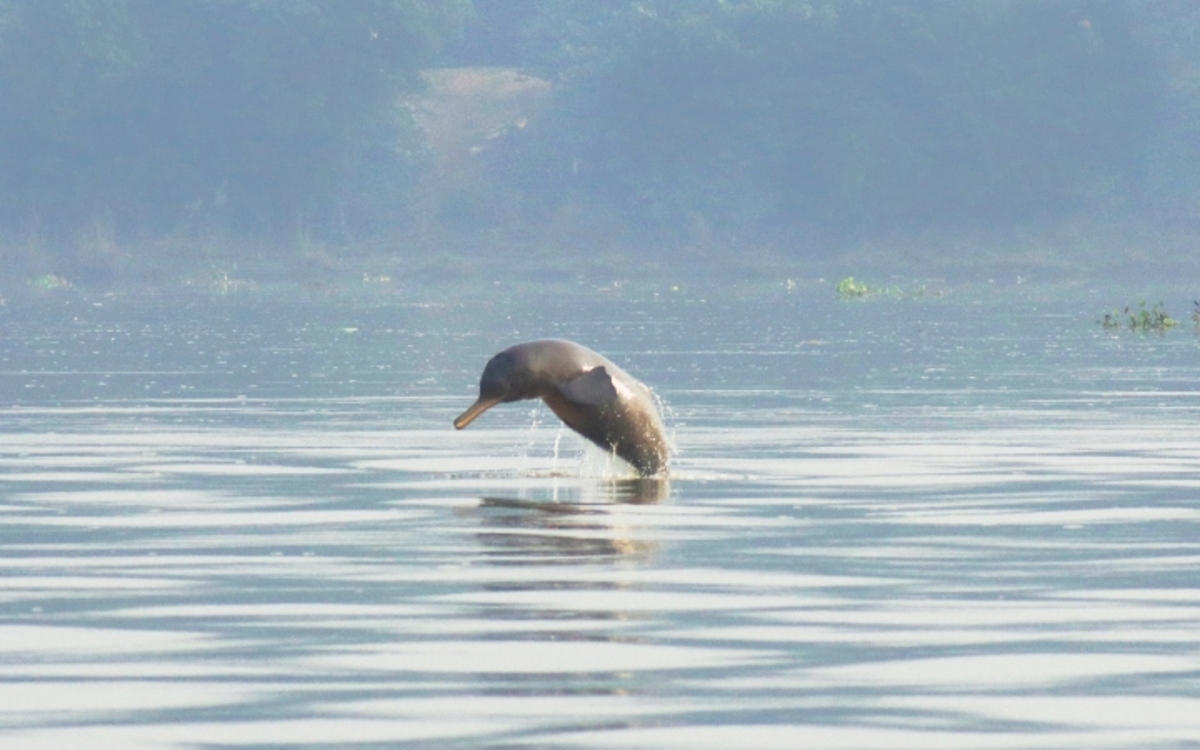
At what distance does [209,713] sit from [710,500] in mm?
7735

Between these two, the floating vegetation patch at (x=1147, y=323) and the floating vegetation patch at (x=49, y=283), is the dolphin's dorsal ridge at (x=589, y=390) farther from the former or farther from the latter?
the floating vegetation patch at (x=49, y=283)

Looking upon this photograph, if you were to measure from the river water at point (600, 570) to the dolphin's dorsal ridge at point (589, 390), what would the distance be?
0.43 meters

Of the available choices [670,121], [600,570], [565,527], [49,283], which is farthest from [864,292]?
[600,570]

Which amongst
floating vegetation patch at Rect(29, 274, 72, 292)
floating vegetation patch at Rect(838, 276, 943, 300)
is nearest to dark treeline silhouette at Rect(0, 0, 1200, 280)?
floating vegetation patch at Rect(29, 274, 72, 292)

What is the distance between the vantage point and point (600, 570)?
1331 centimetres

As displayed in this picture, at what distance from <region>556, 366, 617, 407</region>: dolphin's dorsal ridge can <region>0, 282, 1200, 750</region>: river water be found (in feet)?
1.40

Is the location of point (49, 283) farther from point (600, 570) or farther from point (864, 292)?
point (600, 570)

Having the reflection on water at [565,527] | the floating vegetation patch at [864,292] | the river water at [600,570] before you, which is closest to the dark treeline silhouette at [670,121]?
the floating vegetation patch at [864,292]

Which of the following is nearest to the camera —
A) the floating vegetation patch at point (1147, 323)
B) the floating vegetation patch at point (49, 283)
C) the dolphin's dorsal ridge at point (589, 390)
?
the dolphin's dorsal ridge at point (589, 390)

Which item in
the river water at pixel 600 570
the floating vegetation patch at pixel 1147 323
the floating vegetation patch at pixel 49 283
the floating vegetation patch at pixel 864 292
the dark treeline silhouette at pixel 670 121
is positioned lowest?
the river water at pixel 600 570

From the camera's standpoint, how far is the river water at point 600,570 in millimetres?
9562

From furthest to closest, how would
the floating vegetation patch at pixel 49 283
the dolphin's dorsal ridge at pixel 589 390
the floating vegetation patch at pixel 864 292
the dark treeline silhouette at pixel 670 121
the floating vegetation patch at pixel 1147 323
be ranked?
1. the dark treeline silhouette at pixel 670 121
2. the floating vegetation patch at pixel 49 283
3. the floating vegetation patch at pixel 864 292
4. the floating vegetation patch at pixel 1147 323
5. the dolphin's dorsal ridge at pixel 589 390

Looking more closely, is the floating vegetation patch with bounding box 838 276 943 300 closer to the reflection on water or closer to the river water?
the river water

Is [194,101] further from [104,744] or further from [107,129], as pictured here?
[104,744]
